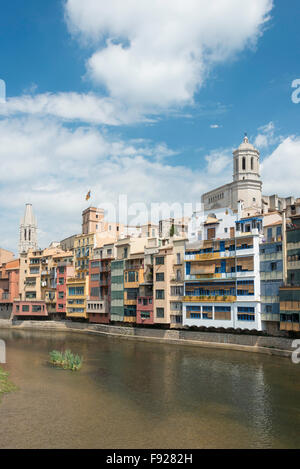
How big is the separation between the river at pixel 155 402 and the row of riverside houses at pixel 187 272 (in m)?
7.49

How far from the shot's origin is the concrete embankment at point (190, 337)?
4847 centimetres

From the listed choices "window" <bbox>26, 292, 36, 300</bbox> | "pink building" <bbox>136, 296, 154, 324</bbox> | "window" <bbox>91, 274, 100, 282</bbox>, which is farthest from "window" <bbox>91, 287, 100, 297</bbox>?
"window" <bbox>26, 292, 36, 300</bbox>

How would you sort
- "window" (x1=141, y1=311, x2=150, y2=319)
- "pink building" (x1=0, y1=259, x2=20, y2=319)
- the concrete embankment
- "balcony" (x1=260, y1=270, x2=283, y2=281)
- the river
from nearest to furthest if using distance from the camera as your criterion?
1. the river
2. the concrete embankment
3. "balcony" (x1=260, y1=270, x2=283, y2=281)
4. "window" (x1=141, y1=311, x2=150, y2=319)
5. "pink building" (x1=0, y1=259, x2=20, y2=319)

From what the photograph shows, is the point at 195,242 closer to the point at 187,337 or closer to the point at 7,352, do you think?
the point at 187,337

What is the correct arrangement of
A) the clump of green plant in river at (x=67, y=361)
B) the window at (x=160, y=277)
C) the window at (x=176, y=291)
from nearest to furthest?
the clump of green plant in river at (x=67, y=361) < the window at (x=176, y=291) < the window at (x=160, y=277)

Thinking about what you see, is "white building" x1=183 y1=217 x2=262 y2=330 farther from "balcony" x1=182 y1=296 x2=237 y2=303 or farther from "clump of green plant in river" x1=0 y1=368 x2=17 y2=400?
"clump of green plant in river" x1=0 y1=368 x2=17 y2=400

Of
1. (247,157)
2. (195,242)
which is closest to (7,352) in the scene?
(195,242)

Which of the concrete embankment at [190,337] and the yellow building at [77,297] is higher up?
the yellow building at [77,297]

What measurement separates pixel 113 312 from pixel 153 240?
47.5 feet

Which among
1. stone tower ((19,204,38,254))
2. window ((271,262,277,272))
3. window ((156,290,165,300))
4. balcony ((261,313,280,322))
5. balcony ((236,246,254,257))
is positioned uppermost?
stone tower ((19,204,38,254))

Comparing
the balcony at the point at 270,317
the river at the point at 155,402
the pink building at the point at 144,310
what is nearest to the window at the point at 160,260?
the pink building at the point at 144,310

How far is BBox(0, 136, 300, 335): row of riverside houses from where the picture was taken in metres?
52.0

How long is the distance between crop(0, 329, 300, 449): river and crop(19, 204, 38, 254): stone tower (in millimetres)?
121961

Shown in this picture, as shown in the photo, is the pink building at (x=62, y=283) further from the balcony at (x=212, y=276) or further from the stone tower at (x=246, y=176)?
the stone tower at (x=246, y=176)
